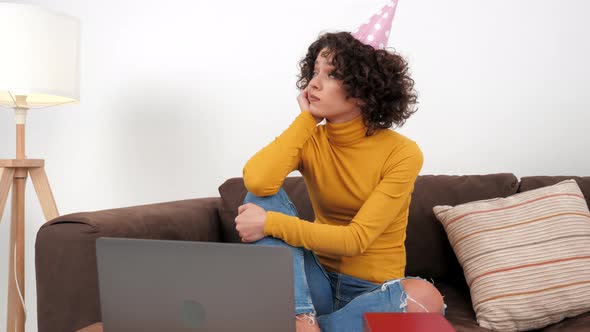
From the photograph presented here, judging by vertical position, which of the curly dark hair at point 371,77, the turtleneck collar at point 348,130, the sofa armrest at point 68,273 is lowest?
the sofa armrest at point 68,273

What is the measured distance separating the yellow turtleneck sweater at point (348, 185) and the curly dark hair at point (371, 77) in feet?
0.15

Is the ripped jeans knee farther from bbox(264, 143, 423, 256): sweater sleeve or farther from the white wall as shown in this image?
the white wall

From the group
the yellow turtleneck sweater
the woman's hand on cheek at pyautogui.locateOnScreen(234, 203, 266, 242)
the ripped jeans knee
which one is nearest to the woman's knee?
the ripped jeans knee

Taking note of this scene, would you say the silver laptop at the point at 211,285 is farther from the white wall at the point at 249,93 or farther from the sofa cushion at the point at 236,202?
the white wall at the point at 249,93

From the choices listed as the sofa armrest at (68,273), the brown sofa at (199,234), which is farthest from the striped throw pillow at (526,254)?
the sofa armrest at (68,273)

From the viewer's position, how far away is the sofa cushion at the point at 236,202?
177cm

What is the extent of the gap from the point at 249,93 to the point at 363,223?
45.4 inches

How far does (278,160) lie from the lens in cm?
127

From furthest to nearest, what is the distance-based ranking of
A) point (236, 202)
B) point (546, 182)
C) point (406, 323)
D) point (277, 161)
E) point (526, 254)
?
point (236, 202), point (546, 182), point (526, 254), point (277, 161), point (406, 323)

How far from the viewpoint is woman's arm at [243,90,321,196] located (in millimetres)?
1227

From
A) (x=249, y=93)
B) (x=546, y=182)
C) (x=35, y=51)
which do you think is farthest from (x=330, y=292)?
(x=35, y=51)

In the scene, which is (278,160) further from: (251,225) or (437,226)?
(437,226)

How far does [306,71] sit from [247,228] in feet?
1.73

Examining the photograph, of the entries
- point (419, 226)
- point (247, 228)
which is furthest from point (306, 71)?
point (419, 226)
